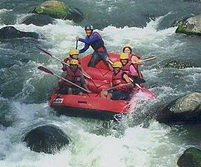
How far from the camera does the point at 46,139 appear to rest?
10.3 meters

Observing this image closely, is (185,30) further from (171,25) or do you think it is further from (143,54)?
(143,54)

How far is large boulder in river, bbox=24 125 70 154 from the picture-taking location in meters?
10.2

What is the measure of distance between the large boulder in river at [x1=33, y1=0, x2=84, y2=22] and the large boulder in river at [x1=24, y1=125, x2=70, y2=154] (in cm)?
834

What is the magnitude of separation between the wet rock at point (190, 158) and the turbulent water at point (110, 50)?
255mm

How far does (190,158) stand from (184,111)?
1743mm

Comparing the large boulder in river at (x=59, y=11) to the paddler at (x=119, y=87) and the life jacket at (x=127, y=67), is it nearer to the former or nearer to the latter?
the life jacket at (x=127, y=67)

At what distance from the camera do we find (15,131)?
1112 cm

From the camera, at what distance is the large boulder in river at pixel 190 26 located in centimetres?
1691

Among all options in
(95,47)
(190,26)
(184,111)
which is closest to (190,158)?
(184,111)

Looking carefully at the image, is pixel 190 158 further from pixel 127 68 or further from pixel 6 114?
pixel 6 114

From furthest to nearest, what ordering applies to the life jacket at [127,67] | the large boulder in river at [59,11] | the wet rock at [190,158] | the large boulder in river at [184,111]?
the large boulder in river at [59,11]
the life jacket at [127,67]
the large boulder in river at [184,111]
the wet rock at [190,158]

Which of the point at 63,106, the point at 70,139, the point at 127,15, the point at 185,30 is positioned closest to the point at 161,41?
the point at 185,30

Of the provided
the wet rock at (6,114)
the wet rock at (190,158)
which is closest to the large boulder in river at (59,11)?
the wet rock at (6,114)

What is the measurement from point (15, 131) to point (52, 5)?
8.44 metres
